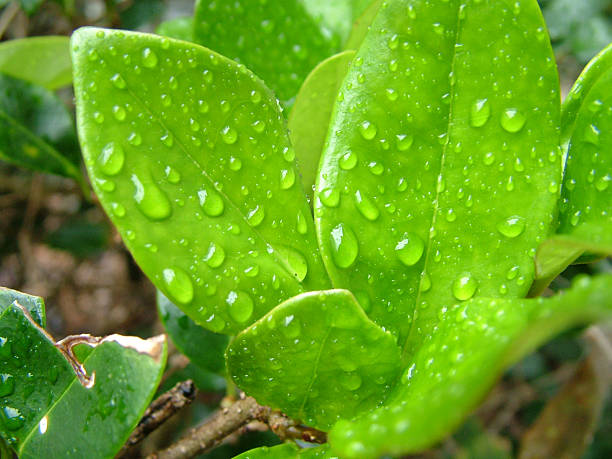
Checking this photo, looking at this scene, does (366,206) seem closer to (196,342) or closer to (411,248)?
(411,248)

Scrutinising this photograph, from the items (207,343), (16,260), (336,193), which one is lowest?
(16,260)

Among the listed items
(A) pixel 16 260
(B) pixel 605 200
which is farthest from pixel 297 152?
(A) pixel 16 260

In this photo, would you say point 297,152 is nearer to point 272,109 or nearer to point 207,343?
point 272,109

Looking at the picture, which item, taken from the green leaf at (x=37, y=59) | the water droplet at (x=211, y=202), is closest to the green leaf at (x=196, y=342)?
the water droplet at (x=211, y=202)

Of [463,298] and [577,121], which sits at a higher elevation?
[577,121]

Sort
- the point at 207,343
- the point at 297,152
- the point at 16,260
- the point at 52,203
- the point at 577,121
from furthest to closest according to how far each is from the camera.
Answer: the point at 52,203 < the point at 16,260 < the point at 207,343 < the point at 297,152 < the point at 577,121

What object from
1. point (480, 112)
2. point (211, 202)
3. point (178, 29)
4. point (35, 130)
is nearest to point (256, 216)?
point (211, 202)

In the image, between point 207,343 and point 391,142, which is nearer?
point 391,142
